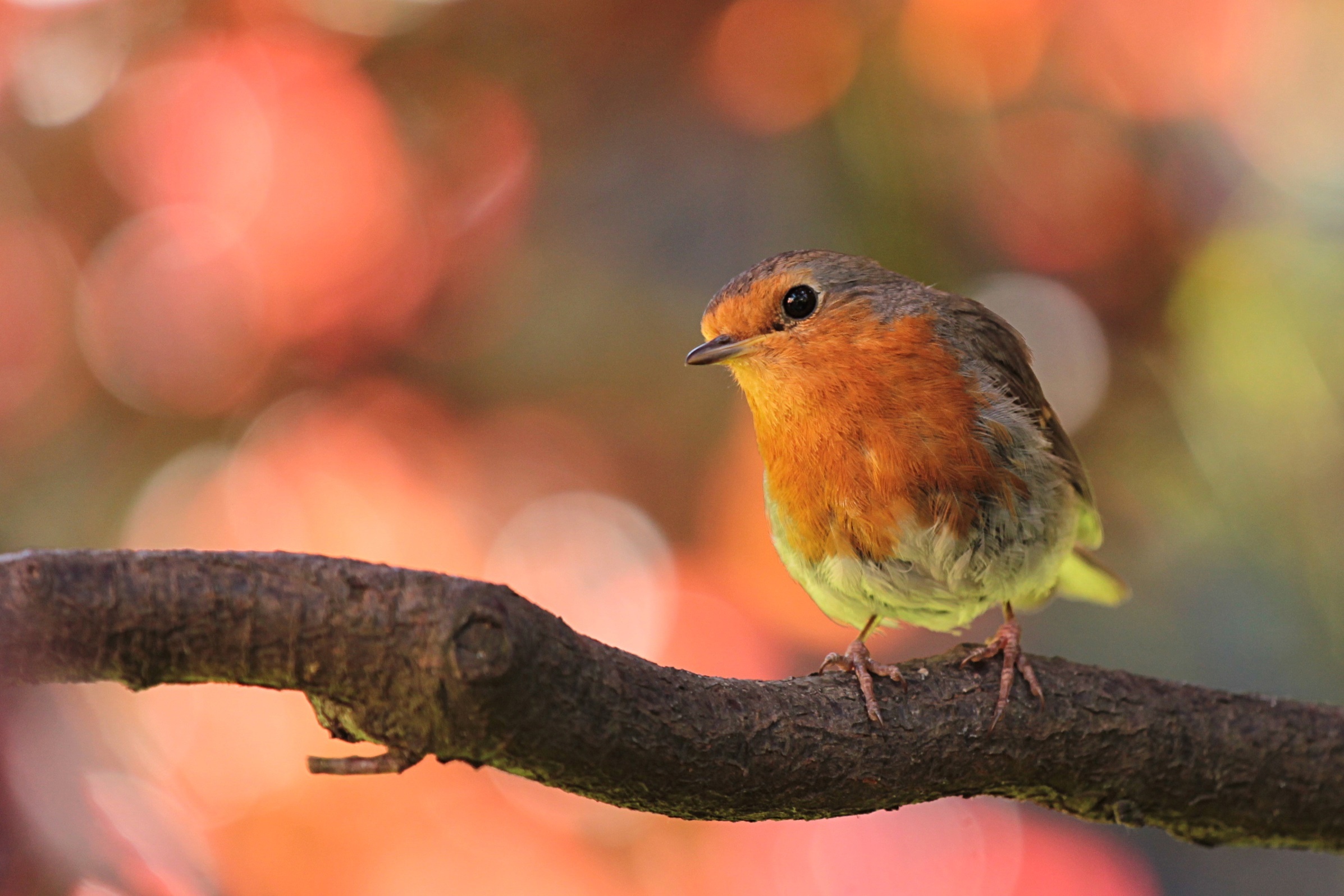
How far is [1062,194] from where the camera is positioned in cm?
236

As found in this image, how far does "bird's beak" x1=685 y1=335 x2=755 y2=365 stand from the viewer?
1625mm

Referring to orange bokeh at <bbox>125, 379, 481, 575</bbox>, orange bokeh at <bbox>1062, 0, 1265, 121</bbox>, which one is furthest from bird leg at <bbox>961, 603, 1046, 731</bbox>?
orange bokeh at <bbox>1062, 0, 1265, 121</bbox>

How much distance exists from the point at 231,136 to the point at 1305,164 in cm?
221

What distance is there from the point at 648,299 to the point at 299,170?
2.75ft

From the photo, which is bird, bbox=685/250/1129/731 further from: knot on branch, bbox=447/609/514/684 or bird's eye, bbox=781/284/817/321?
knot on branch, bbox=447/609/514/684

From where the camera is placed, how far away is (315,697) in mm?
961

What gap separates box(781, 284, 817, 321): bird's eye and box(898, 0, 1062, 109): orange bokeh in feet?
2.89

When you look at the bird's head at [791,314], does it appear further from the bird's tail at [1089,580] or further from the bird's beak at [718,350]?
the bird's tail at [1089,580]

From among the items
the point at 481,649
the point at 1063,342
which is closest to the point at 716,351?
the point at 481,649

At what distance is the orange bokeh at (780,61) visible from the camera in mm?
2365

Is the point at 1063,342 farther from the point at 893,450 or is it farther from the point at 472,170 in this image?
the point at 472,170

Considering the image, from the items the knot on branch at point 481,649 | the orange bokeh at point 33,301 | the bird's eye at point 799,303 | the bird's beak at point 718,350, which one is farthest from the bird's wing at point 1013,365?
the orange bokeh at point 33,301

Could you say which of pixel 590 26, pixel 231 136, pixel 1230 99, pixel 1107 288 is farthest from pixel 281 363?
pixel 1230 99

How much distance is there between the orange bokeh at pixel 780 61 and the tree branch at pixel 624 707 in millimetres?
1289
